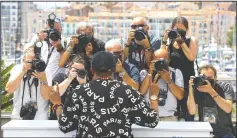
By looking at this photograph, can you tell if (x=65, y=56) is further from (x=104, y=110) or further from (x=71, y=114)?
(x=104, y=110)

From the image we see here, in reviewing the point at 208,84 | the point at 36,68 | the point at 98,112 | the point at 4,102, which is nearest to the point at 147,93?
the point at 208,84

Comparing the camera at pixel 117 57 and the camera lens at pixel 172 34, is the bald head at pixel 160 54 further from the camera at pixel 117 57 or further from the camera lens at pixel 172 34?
the camera at pixel 117 57

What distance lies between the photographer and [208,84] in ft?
17.2

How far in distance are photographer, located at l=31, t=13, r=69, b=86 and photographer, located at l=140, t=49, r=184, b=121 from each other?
0.97 meters

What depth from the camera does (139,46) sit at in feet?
18.6

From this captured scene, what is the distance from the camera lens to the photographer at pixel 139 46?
5571 mm

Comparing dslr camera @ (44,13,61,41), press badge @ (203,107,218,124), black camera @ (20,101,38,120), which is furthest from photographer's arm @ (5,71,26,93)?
press badge @ (203,107,218,124)

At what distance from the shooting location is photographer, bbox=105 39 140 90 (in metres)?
5.19

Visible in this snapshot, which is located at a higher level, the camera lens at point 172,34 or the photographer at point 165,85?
the camera lens at point 172,34

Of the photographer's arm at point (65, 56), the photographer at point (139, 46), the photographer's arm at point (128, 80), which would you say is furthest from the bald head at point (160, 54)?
the photographer's arm at point (65, 56)

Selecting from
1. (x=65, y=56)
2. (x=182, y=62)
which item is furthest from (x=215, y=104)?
(x=65, y=56)

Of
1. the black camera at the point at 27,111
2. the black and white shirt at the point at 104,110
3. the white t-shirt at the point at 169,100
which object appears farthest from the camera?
the white t-shirt at the point at 169,100

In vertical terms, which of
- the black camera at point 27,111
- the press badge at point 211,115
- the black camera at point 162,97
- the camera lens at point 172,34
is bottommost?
the press badge at point 211,115

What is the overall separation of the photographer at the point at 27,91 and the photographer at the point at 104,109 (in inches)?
43.4
